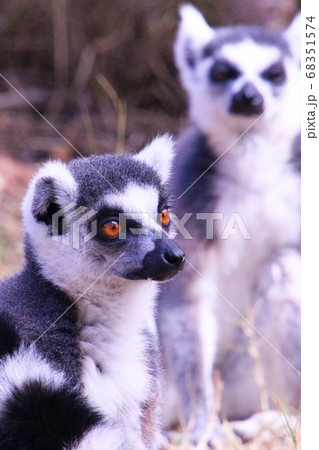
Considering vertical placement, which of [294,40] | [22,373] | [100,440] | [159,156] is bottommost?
[100,440]

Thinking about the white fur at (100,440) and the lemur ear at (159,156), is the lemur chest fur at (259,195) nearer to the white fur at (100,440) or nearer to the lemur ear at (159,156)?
the lemur ear at (159,156)

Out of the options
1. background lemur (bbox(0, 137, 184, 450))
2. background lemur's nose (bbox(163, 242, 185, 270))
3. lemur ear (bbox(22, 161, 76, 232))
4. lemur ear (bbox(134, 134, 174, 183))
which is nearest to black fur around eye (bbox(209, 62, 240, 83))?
lemur ear (bbox(134, 134, 174, 183))

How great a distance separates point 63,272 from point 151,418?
377 mm

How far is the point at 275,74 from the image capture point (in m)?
2.78

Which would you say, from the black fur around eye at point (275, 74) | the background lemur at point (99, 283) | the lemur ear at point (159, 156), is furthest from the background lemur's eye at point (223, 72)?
the background lemur at point (99, 283)

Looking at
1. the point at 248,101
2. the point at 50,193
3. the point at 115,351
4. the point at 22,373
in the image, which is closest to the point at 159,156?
the point at 50,193

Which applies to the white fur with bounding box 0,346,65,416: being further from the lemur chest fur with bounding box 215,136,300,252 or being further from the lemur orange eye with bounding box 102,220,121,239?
the lemur chest fur with bounding box 215,136,300,252

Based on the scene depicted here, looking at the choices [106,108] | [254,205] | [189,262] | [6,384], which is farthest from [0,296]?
[106,108]

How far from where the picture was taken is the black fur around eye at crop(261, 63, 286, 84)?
278 cm

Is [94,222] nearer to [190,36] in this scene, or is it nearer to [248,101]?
[248,101]

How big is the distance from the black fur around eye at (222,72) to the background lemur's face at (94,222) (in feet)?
3.85

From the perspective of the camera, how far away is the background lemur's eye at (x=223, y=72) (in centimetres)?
282

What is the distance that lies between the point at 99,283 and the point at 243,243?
1136mm

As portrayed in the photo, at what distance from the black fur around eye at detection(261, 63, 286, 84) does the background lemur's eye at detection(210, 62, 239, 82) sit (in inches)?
4.2
